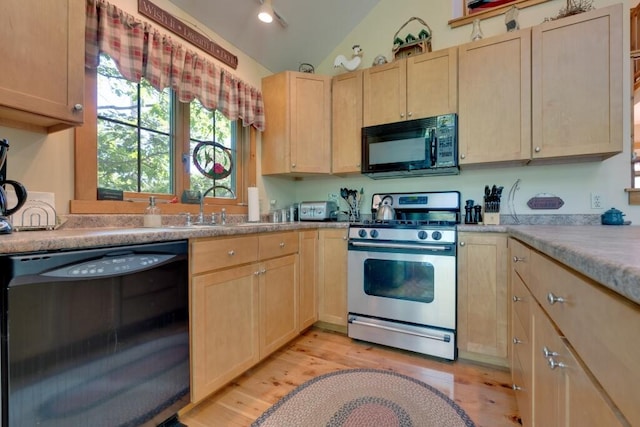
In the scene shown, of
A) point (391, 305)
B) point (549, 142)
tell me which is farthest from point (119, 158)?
point (549, 142)

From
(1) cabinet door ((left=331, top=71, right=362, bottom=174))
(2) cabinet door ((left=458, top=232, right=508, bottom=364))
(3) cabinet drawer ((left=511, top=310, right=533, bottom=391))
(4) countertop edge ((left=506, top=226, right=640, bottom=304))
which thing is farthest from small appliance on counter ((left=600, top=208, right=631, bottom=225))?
(4) countertop edge ((left=506, top=226, right=640, bottom=304))

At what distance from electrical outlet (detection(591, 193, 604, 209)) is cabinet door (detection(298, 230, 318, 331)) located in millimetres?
2069

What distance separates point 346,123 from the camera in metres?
2.68

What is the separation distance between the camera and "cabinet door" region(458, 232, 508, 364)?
1842 mm

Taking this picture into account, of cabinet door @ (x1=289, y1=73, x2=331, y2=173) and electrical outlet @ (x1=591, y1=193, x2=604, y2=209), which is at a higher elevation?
cabinet door @ (x1=289, y1=73, x2=331, y2=173)

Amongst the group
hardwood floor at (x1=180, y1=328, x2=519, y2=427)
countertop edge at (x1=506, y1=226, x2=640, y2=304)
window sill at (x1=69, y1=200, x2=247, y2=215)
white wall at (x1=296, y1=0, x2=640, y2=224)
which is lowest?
hardwood floor at (x1=180, y1=328, x2=519, y2=427)

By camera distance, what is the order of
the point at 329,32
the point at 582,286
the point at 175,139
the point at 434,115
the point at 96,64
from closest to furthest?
the point at 582,286
the point at 96,64
the point at 175,139
the point at 434,115
the point at 329,32

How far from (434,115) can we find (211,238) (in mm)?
1919

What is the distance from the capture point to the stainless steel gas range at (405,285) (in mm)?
1955

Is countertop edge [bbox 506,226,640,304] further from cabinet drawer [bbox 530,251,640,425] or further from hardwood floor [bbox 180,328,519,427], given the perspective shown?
hardwood floor [bbox 180,328,519,427]

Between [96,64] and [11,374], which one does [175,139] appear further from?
[11,374]

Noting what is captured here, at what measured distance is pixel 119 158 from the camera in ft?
5.69

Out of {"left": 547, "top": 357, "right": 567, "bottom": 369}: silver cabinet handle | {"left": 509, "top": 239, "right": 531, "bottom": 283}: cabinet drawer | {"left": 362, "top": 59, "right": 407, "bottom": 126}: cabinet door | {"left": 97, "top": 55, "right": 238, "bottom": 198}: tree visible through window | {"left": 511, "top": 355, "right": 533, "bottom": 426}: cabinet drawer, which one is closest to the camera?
{"left": 547, "top": 357, "right": 567, "bottom": 369}: silver cabinet handle

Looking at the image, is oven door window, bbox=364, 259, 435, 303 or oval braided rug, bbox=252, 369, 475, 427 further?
oven door window, bbox=364, 259, 435, 303
